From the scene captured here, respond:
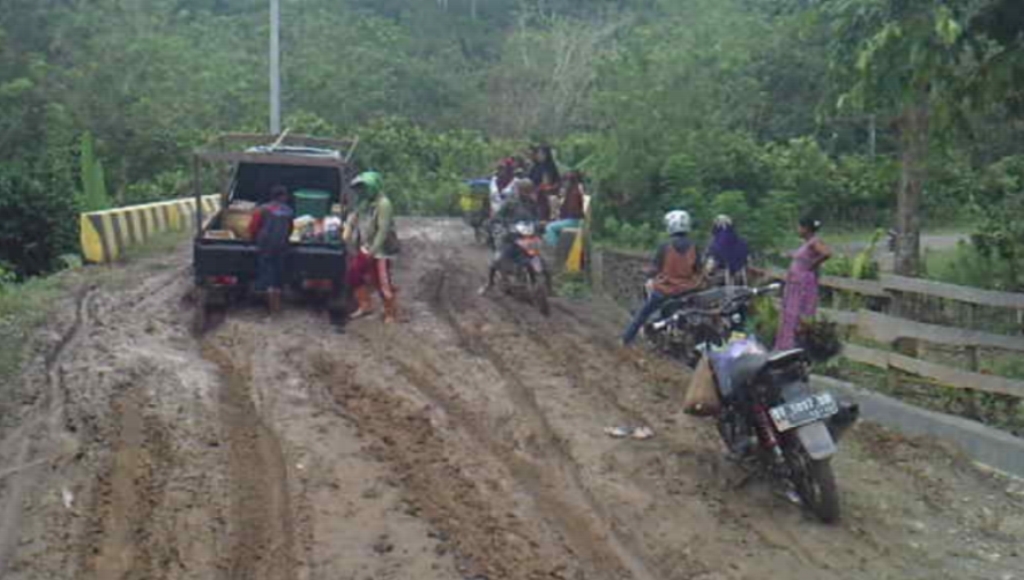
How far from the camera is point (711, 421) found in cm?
1008

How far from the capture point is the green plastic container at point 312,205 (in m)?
16.5

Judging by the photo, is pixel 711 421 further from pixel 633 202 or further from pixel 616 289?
pixel 633 202

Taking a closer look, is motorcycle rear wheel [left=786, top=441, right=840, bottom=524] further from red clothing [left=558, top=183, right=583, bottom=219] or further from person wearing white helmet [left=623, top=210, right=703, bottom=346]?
red clothing [left=558, top=183, right=583, bottom=219]

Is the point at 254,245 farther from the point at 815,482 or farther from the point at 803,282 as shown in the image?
the point at 815,482

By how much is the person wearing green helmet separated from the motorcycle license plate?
22.5 ft

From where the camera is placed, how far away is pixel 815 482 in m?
7.67

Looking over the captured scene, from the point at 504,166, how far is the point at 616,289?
4.90 metres

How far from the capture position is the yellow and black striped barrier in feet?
62.4

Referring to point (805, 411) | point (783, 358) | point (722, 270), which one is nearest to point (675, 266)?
point (722, 270)

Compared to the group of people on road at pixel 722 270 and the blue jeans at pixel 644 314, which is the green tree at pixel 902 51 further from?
the blue jeans at pixel 644 314

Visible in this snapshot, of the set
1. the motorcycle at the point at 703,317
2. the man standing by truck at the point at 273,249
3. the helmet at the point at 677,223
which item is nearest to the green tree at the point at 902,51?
the motorcycle at the point at 703,317

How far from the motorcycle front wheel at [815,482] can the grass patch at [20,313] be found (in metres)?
6.73

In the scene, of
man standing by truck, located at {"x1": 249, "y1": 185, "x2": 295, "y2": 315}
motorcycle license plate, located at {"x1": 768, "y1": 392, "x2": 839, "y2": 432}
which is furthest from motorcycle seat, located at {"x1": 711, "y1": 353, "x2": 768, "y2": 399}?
man standing by truck, located at {"x1": 249, "y1": 185, "x2": 295, "y2": 315}

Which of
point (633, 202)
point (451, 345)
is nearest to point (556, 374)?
point (451, 345)
